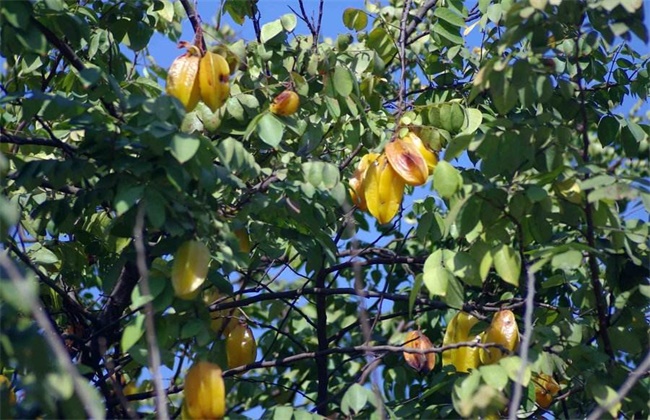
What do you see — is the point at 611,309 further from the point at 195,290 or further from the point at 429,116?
the point at 195,290

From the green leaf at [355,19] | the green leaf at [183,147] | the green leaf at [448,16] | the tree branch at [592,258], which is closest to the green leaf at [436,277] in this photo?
the tree branch at [592,258]

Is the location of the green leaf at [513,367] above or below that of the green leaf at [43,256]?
below

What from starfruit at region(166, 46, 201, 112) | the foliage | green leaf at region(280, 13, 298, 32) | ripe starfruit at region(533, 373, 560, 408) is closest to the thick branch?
the foliage

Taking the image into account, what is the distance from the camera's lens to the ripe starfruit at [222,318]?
3203 mm

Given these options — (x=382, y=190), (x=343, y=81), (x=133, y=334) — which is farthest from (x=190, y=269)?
(x=343, y=81)

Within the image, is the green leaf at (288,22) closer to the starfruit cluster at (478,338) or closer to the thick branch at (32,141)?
the thick branch at (32,141)

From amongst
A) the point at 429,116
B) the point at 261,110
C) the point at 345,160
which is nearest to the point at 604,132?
the point at 429,116

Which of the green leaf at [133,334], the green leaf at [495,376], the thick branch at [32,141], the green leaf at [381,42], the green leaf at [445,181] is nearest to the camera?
the green leaf at [495,376]

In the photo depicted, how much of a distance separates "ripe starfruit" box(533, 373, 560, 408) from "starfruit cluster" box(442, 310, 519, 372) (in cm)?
25

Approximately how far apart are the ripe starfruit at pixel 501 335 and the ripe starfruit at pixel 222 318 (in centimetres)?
Answer: 75

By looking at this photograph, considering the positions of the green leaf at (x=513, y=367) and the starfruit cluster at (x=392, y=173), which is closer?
the green leaf at (x=513, y=367)

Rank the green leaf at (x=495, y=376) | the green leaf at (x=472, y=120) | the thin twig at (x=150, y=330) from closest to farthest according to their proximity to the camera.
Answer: the thin twig at (x=150, y=330) < the green leaf at (x=495, y=376) < the green leaf at (x=472, y=120)

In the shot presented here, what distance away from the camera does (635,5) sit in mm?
2564

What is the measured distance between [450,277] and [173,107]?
77cm
